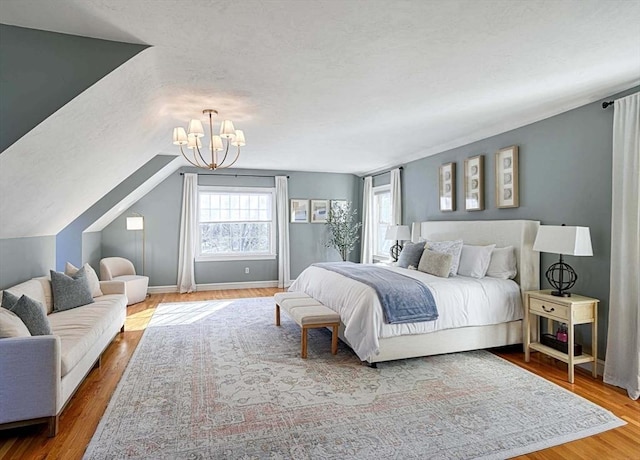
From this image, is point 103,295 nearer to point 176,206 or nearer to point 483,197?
point 176,206

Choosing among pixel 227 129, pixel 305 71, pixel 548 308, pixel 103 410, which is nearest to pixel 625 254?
pixel 548 308

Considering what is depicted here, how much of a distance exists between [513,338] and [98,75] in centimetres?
434

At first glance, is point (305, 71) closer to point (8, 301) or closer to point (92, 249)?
point (8, 301)

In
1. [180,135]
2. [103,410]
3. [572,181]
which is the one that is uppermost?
[180,135]

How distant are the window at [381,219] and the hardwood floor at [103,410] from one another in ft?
12.4

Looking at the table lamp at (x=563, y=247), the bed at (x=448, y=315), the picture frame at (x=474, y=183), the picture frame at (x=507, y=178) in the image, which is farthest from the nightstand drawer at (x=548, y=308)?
the picture frame at (x=474, y=183)

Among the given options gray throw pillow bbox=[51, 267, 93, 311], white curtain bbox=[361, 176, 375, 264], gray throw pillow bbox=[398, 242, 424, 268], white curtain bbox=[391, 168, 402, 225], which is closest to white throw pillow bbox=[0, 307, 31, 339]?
gray throw pillow bbox=[51, 267, 93, 311]

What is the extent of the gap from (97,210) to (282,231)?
3384 mm

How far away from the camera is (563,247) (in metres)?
3.20

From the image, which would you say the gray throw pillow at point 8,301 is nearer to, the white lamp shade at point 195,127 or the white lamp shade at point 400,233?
the white lamp shade at point 195,127

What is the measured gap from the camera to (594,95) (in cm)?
330

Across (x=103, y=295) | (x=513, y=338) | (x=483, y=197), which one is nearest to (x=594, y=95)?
(x=483, y=197)

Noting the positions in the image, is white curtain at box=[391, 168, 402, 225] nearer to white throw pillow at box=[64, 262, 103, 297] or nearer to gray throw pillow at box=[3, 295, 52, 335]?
white throw pillow at box=[64, 262, 103, 297]

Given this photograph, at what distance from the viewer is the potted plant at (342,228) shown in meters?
7.86
